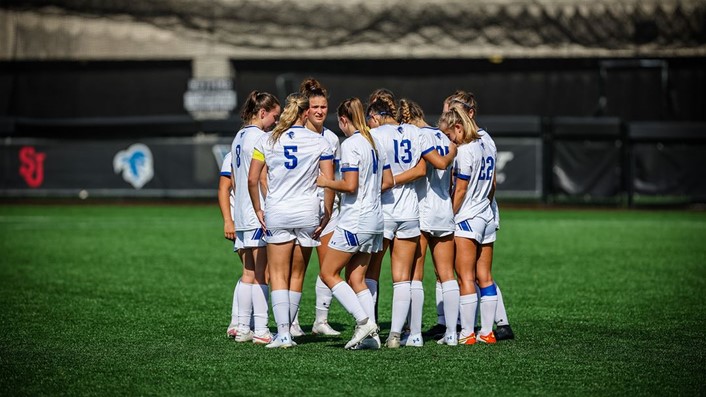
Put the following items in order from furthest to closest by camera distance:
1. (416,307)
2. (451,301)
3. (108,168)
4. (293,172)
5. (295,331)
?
(108,168)
(295,331)
(451,301)
(416,307)
(293,172)

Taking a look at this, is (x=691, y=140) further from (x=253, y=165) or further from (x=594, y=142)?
(x=253, y=165)

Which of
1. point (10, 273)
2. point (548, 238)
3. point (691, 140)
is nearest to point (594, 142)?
point (691, 140)

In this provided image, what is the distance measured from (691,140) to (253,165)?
19.7 meters

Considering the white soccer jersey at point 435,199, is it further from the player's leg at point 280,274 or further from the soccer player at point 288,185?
the player's leg at point 280,274

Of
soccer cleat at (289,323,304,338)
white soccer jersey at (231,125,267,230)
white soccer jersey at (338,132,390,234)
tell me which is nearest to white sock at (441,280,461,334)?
white soccer jersey at (338,132,390,234)

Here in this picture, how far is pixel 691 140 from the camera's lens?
25906mm

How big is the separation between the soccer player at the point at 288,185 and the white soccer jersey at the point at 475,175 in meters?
1.19

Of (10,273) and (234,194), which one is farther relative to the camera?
(10,273)

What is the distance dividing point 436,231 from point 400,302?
2.21 ft

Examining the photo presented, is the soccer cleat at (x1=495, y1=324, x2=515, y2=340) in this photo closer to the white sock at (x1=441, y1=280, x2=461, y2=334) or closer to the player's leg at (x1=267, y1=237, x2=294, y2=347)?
the white sock at (x1=441, y1=280, x2=461, y2=334)

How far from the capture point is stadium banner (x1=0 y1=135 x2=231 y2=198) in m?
26.3

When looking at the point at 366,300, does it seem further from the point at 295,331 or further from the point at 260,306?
the point at 295,331

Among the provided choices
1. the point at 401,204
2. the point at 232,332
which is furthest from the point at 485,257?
the point at 232,332

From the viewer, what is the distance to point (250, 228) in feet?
29.3
